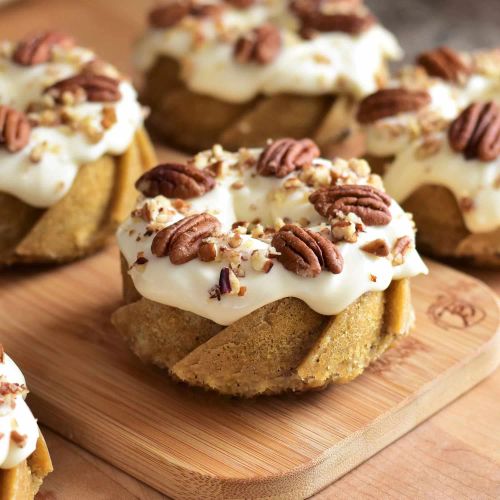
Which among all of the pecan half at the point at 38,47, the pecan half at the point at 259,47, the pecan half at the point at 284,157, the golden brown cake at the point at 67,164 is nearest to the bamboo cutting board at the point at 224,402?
the golden brown cake at the point at 67,164

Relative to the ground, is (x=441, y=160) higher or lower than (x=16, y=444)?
higher

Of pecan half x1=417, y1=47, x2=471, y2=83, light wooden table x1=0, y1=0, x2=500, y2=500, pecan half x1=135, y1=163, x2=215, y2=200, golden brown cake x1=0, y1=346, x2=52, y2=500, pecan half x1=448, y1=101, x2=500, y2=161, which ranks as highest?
pecan half x1=448, y1=101, x2=500, y2=161

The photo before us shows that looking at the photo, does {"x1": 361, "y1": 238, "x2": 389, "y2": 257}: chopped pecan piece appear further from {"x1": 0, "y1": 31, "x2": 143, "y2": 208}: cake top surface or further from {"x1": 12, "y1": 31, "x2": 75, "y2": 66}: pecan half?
{"x1": 12, "y1": 31, "x2": 75, "y2": 66}: pecan half

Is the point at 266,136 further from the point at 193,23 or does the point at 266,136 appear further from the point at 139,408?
the point at 139,408

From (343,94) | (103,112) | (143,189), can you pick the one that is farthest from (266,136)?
(143,189)

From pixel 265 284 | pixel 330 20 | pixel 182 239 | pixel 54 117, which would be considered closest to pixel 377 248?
pixel 265 284

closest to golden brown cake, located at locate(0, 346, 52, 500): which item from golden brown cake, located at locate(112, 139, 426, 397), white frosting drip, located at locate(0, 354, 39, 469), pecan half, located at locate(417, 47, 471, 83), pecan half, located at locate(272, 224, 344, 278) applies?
white frosting drip, located at locate(0, 354, 39, 469)

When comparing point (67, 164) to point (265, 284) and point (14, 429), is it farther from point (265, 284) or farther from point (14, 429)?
point (14, 429)

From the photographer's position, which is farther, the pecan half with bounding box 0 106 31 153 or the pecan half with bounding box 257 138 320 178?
the pecan half with bounding box 0 106 31 153
